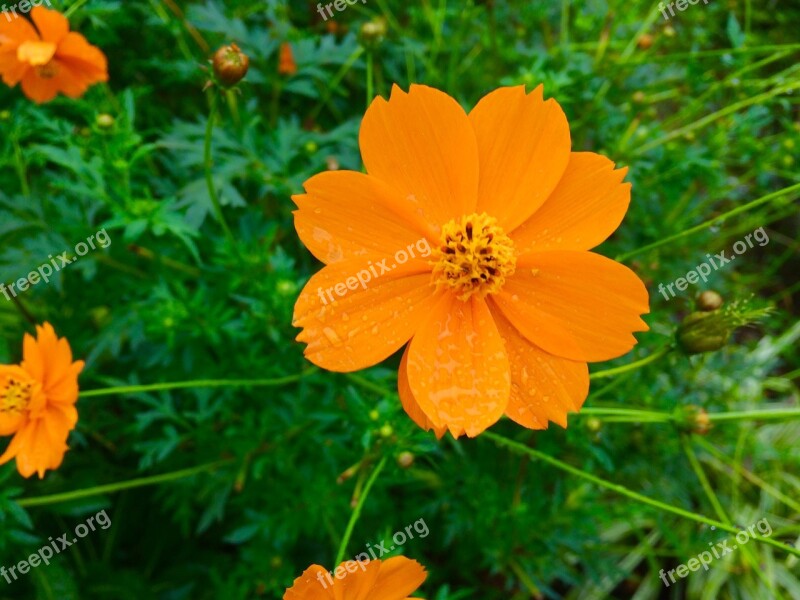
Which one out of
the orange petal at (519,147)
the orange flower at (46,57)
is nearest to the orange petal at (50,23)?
the orange flower at (46,57)

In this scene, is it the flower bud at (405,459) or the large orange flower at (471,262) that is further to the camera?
the flower bud at (405,459)

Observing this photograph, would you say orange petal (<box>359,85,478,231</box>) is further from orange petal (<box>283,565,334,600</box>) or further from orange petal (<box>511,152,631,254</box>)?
orange petal (<box>283,565,334,600</box>)

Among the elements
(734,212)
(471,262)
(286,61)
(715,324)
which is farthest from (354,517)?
(286,61)

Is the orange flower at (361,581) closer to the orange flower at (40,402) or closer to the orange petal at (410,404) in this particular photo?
the orange petal at (410,404)

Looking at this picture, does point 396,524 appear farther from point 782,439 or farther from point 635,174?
point 782,439

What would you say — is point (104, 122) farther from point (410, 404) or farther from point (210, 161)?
point (410, 404)
